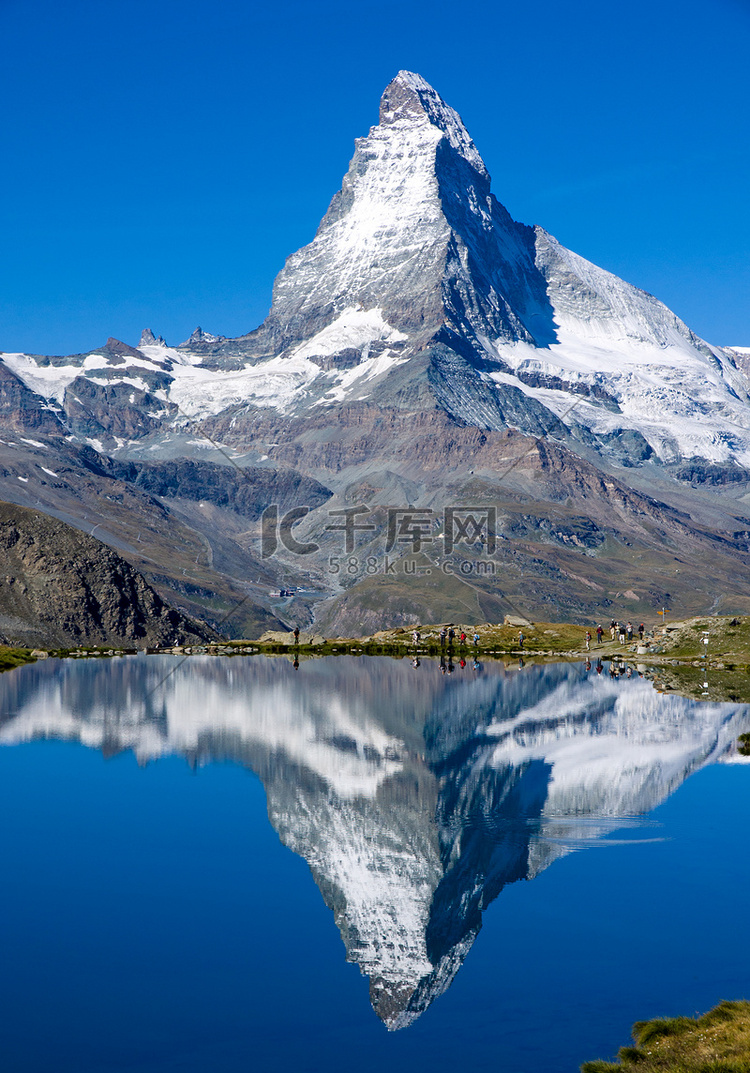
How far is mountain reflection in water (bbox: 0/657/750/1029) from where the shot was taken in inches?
1336

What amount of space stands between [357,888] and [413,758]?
2270 centimetres

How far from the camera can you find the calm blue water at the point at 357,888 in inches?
994

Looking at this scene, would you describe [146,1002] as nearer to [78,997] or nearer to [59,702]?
[78,997]

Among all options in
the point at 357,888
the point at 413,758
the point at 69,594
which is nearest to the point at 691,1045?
the point at 357,888

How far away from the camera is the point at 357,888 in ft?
115

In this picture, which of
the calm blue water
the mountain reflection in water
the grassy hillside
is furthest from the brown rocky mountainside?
the grassy hillside

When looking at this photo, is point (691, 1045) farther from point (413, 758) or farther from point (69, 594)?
point (69, 594)

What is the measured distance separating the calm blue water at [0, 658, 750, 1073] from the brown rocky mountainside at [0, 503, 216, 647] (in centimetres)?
9968

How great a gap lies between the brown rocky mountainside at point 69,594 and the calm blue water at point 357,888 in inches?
3925

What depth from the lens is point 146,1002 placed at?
26719mm

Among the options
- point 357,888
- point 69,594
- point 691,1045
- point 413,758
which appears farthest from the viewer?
point 69,594

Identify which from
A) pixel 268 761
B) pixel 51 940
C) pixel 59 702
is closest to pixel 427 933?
pixel 51 940

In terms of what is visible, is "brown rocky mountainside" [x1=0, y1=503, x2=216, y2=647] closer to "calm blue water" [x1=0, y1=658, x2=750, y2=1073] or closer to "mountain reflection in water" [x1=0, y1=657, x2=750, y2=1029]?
"mountain reflection in water" [x1=0, y1=657, x2=750, y2=1029]

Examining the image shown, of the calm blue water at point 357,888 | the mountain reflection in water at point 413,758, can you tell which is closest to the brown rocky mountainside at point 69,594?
the mountain reflection in water at point 413,758
